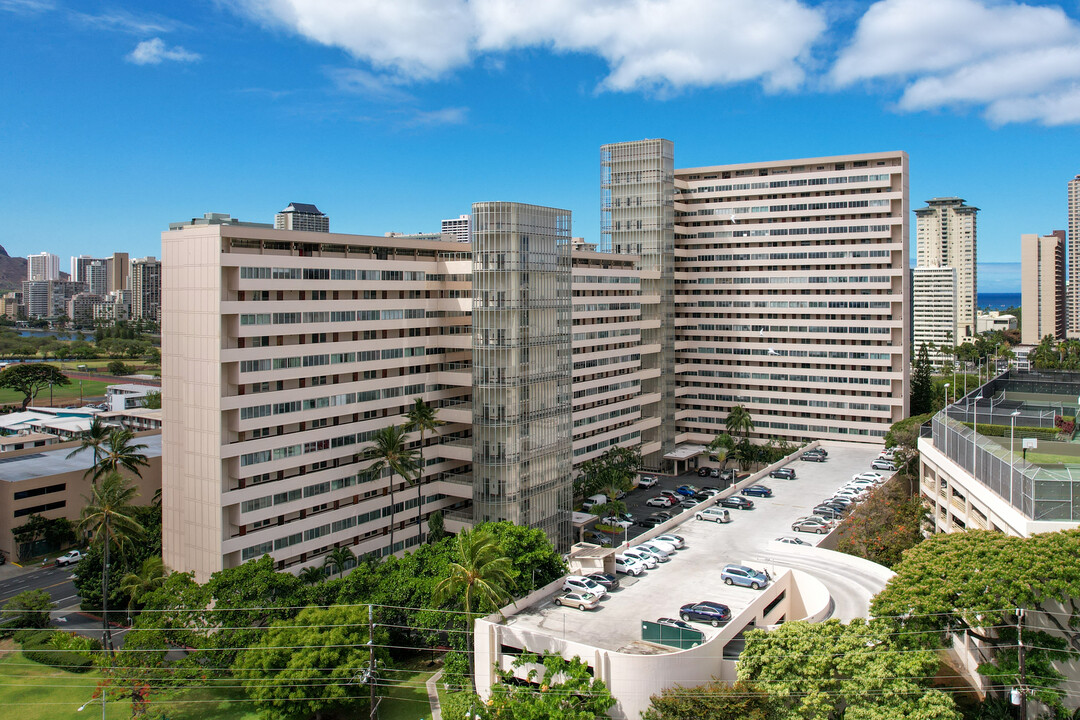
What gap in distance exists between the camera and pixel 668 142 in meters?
103

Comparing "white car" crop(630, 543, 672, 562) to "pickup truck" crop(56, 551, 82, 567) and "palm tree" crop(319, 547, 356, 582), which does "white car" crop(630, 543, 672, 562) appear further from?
"pickup truck" crop(56, 551, 82, 567)

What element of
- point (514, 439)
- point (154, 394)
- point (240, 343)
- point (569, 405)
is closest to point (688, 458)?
point (569, 405)

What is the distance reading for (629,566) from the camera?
50.3m

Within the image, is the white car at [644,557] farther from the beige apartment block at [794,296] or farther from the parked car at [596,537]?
the beige apartment block at [794,296]

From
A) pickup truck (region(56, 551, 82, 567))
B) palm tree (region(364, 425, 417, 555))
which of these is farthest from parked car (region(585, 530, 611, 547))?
pickup truck (region(56, 551, 82, 567))

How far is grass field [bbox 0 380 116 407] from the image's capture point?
502ft

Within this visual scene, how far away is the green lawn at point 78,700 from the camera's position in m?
45.5

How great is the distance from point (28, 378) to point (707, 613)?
496 feet

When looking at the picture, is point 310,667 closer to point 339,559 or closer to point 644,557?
point 339,559

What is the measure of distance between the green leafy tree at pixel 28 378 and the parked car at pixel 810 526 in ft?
464

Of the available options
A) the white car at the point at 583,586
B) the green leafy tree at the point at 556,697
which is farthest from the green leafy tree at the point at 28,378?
the green leafy tree at the point at 556,697

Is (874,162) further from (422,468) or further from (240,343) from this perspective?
(240,343)

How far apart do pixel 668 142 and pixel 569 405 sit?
48469 millimetres

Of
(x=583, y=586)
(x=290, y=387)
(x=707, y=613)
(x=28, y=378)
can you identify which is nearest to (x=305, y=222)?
(x=290, y=387)
